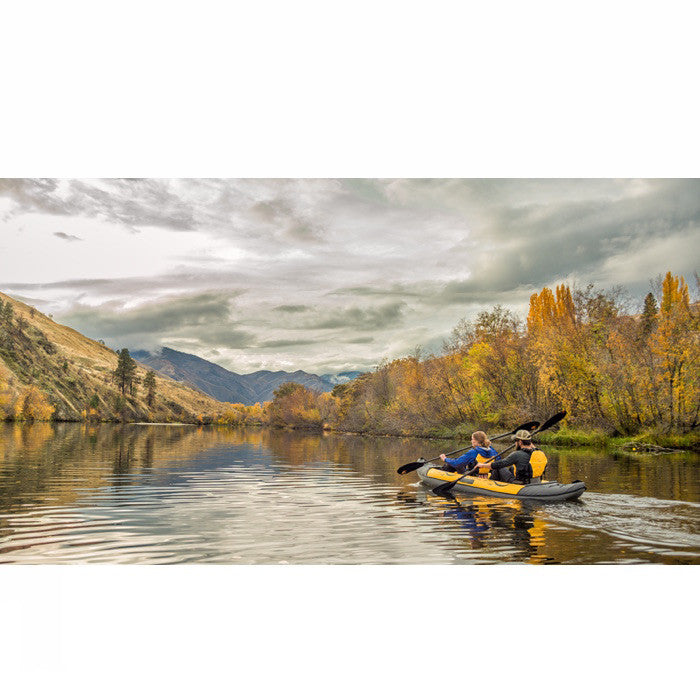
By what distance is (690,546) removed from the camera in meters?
7.61

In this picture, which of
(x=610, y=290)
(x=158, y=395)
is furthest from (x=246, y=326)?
(x=610, y=290)

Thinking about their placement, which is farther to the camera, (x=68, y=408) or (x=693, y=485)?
(x=68, y=408)

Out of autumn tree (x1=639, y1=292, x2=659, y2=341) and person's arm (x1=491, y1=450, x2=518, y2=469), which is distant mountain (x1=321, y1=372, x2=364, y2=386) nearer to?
person's arm (x1=491, y1=450, x2=518, y2=469)

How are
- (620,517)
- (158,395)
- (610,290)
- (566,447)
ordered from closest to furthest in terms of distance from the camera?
(620,517) → (610,290) → (158,395) → (566,447)

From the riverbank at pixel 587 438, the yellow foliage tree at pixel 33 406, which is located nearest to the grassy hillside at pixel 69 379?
the yellow foliage tree at pixel 33 406

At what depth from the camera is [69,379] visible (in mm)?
21578

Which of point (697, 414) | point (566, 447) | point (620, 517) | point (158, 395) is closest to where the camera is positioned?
point (620, 517)

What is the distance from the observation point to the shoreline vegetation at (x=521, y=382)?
53.1ft

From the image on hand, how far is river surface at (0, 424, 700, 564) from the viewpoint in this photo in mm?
7277

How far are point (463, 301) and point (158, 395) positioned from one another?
32.9 ft

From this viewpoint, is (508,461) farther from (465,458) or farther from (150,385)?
(150,385)

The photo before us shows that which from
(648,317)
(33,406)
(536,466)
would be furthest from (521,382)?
(33,406)

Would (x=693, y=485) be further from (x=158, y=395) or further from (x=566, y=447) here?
(x=158, y=395)

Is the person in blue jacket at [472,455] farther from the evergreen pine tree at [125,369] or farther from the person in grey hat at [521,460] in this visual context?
the evergreen pine tree at [125,369]
